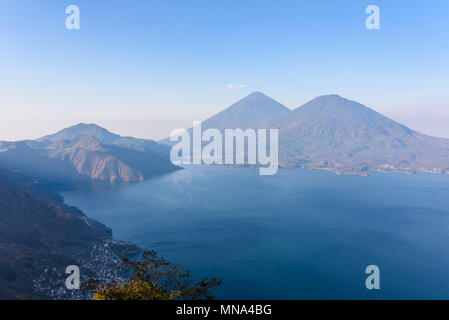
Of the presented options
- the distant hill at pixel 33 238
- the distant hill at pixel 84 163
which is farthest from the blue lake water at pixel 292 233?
the distant hill at pixel 84 163

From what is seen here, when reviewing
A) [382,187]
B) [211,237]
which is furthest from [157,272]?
[382,187]

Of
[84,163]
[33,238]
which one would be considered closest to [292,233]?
[33,238]

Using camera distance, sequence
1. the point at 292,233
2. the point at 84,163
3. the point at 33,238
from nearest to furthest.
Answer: the point at 33,238 < the point at 292,233 < the point at 84,163

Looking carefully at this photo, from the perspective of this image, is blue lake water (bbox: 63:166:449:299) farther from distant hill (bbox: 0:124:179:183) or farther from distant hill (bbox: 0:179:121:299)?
distant hill (bbox: 0:124:179:183)

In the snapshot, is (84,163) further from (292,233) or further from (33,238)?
(292,233)

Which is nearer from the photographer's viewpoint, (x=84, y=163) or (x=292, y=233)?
(x=292, y=233)
